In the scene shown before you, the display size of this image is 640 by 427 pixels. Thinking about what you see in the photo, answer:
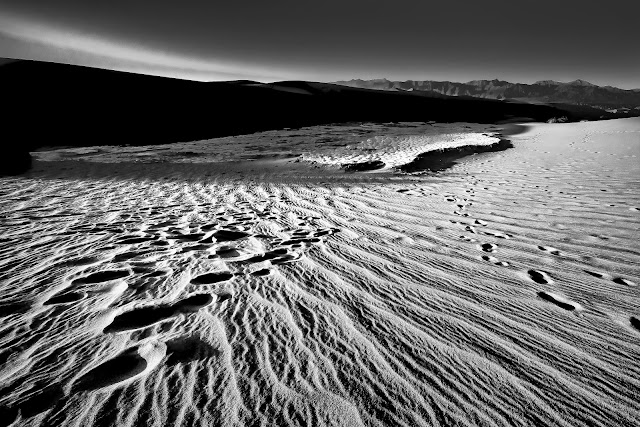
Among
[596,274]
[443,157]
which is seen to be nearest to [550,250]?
[596,274]

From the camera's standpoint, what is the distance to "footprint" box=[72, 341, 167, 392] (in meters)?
1.32

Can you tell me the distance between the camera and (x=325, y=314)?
1.84m

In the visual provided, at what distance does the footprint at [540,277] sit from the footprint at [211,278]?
7.10ft

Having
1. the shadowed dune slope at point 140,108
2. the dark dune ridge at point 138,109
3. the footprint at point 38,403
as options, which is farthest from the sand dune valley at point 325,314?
the shadowed dune slope at point 140,108

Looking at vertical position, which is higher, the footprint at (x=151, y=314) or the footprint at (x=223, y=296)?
the footprint at (x=151, y=314)

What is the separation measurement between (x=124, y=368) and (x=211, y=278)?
0.85 meters

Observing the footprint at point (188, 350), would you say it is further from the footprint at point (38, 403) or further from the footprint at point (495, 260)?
the footprint at point (495, 260)

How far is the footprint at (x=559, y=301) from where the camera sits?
1.82 meters

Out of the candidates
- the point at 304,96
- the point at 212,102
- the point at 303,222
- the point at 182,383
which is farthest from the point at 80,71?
the point at 182,383

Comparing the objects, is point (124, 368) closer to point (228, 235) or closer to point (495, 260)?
point (228, 235)

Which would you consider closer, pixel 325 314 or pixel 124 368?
pixel 124 368

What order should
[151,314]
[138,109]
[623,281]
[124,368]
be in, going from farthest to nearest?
1. [138,109]
2. [623,281]
3. [151,314]
4. [124,368]

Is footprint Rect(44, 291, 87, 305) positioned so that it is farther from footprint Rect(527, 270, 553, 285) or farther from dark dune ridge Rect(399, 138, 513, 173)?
dark dune ridge Rect(399, 138, 513, 173)

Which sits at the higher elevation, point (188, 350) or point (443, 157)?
point (188, 350)
